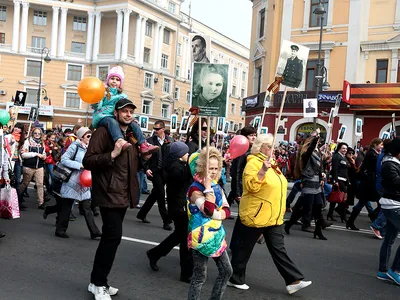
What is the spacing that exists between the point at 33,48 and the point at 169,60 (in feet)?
57.2

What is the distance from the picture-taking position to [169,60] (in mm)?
61500

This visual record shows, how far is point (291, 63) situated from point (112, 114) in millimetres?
2254

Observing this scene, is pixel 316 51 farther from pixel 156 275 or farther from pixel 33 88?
pixel 33 88

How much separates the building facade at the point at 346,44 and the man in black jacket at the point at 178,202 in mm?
23625

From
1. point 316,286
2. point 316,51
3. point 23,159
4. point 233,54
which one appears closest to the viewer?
point 316,286

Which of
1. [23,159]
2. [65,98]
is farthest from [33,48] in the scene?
[23,159]

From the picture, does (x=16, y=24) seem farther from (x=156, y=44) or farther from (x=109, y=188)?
(x=109, y=188)

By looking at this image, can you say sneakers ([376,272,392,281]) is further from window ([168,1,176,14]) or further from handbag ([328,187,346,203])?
Answer: window ([168,1,176,14])

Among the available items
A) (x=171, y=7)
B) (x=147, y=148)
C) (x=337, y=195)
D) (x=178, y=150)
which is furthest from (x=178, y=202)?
(x=171, y=7)

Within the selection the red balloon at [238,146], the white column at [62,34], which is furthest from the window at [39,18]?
the red balloon at [238,146]

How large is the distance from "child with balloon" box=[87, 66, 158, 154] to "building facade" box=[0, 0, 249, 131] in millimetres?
48716

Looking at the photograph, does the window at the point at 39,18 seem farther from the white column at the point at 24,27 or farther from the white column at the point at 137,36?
the white column at the point at 137,36

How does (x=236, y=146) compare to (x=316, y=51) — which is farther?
(x=316, y=51)

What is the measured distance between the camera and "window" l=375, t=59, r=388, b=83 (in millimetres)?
27422
